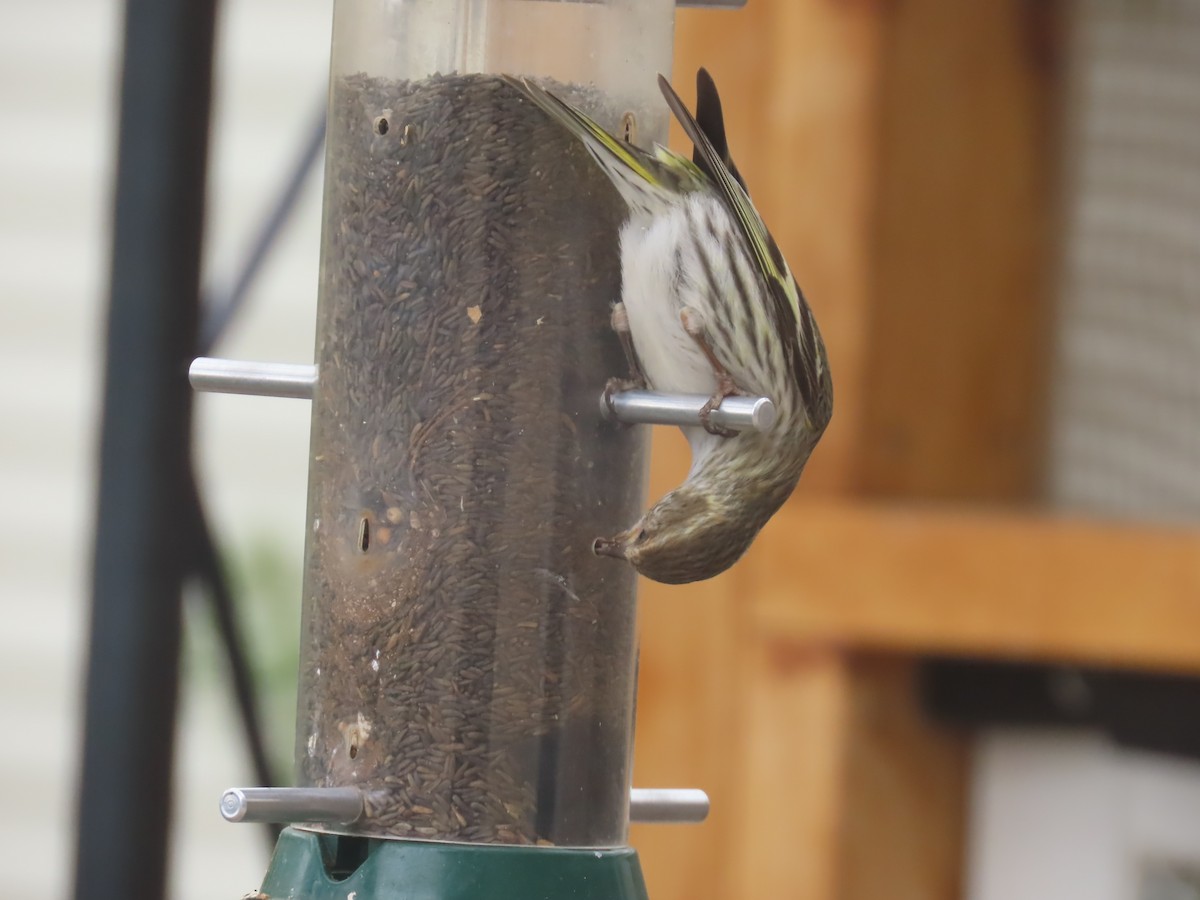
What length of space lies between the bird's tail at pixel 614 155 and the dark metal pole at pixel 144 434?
0.79 metres

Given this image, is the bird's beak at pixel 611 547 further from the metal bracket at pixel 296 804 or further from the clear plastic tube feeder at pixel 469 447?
the metal bracket at pixel 296 804

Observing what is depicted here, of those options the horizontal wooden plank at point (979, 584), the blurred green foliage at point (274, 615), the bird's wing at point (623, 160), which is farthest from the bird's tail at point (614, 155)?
the blurred green foliage at point (274, 615)

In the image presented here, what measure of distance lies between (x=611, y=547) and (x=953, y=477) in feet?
6.18

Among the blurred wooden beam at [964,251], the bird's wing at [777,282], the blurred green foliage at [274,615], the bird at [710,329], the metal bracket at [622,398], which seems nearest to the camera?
the metal bracket at [622,398]

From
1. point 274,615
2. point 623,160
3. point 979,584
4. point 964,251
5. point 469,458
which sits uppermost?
point 964,251

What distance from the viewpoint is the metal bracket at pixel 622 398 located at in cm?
243

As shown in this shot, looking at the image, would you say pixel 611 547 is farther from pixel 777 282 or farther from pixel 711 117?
pixel 711 117

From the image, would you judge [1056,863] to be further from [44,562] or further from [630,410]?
[44,562]

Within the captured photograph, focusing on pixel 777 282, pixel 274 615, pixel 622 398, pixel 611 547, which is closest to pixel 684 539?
pixel 611 547

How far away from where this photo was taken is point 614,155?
2.59 metres

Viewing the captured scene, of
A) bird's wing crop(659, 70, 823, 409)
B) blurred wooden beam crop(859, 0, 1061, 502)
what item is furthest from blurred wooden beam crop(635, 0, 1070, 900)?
bird's wing crop(659, 70, 823, 409)

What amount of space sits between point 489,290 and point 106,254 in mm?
910

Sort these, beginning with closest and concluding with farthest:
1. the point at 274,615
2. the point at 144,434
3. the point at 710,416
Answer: the point at 710,416, the point at 144,434, the point at 274,615

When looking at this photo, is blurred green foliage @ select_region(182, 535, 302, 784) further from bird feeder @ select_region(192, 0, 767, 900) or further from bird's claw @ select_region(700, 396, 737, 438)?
bird's claw @ select_region(700, 396, 737, 438)
